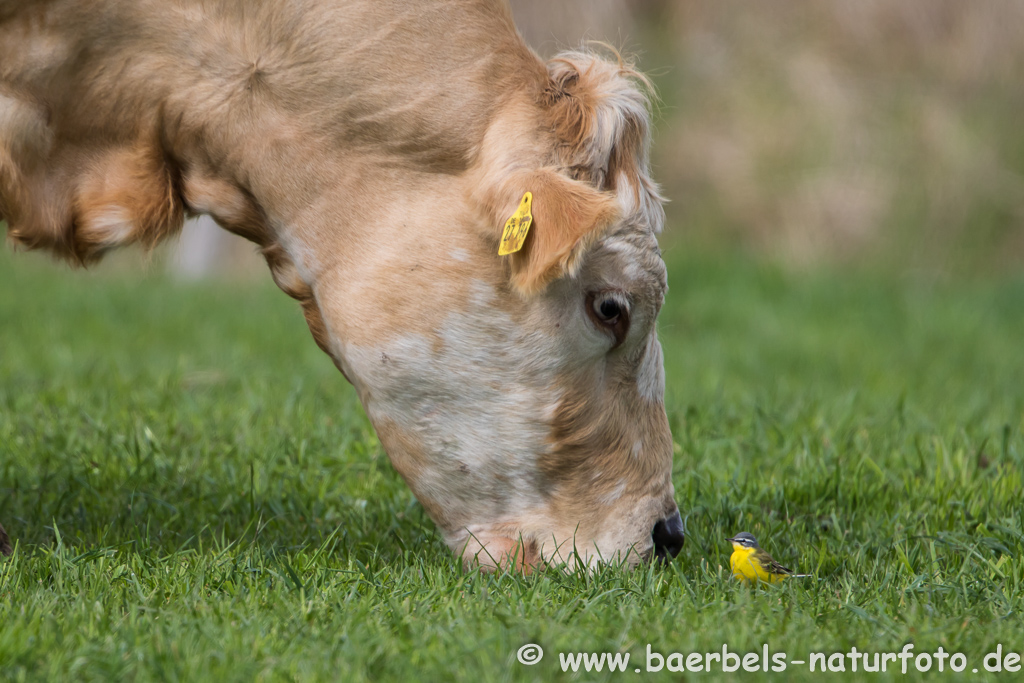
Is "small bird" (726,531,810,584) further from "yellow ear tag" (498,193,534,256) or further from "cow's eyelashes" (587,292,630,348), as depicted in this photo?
"yellow ear tag" (498,193,534,256)

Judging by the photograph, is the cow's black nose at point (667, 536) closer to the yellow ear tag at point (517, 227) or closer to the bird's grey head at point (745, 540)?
the bird's grey head at point (745, 540)

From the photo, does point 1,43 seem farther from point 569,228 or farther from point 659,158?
point 659,158

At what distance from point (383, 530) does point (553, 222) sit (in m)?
1.45

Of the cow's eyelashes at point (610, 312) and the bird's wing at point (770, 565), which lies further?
the bird's wing at point (770, 565)

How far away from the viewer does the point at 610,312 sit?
314 centimetres

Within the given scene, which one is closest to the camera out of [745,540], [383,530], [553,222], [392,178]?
[553,222]

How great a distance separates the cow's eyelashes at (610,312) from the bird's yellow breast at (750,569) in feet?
2.56

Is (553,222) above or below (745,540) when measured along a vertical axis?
above

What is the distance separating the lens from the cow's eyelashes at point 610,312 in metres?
3.11

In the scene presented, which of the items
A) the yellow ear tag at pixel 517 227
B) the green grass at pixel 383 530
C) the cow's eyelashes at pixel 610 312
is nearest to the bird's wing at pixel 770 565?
the green grass at pixel 383 530

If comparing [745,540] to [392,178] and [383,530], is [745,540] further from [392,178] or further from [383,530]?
[392,178]

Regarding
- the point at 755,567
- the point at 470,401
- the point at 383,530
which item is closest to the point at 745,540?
the point at 755,567

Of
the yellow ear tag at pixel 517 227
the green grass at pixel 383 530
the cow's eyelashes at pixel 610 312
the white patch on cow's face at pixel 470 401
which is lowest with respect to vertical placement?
the green grass at pixel 383 530

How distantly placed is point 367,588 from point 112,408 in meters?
2.49
